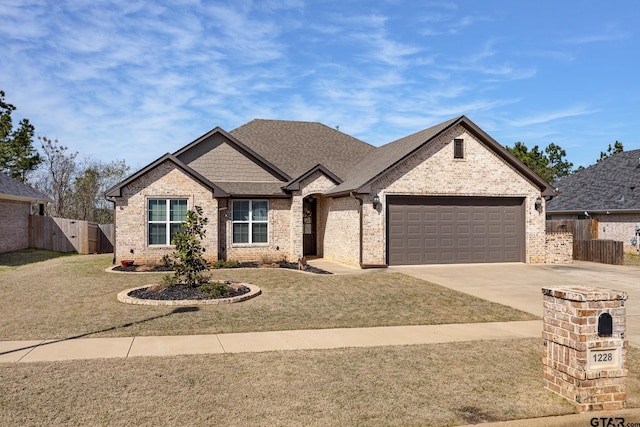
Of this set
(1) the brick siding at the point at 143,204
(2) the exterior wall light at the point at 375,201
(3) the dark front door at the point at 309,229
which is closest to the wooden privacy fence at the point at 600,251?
(2) the exterior wall light at the point at 375,201

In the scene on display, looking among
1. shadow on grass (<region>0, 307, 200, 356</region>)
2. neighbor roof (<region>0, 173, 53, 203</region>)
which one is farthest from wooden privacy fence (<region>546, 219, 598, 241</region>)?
neighbor roof (<region>0, 173, 53, 203</region>)

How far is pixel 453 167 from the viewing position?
20531 mm

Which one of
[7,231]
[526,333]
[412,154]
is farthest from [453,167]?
[7,231]

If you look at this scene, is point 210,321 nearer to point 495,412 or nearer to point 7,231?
point 495,412

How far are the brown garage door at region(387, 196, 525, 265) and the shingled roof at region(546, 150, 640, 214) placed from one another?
10576 mm

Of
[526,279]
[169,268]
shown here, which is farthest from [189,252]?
[526,279]

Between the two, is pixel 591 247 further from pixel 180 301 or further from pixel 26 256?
pixel 26 256

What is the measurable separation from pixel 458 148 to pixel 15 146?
3300 centimetres

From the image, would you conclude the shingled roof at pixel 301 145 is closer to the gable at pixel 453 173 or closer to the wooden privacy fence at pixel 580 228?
the gable at pixel 453 173

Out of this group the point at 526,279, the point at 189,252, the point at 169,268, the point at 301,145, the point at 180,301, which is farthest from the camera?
the point at 301,145

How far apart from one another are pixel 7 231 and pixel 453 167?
828 inches

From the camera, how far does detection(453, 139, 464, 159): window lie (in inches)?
811

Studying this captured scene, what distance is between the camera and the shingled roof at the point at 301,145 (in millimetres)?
24672

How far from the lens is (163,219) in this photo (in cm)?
2016
